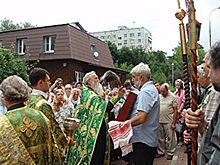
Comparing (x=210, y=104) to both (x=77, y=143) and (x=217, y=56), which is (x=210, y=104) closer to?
(x=217, y=56)

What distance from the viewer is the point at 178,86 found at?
8.27 metres

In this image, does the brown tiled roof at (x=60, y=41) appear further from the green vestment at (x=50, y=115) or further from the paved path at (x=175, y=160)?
the green vestment at (x=50, y=115)

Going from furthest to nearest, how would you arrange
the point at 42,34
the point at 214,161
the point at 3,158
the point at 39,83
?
the point at 42,34
the point at 39,83
the point at 3,158
the point at 214,161

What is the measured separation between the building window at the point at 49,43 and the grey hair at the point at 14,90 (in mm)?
15535

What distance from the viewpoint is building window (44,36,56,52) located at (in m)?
17.4

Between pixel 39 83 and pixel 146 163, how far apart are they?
6.71 ft

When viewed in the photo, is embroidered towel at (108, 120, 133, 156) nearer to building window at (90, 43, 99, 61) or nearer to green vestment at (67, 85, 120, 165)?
green vestment at (67, 85, 120, 165)

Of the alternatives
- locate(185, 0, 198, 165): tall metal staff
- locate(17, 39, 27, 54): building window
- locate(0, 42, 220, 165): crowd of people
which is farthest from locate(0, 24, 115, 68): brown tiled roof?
locate(185, 0, 198, 165): tall metal staff

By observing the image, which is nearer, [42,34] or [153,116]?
[153,116]

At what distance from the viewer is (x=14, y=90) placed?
2.36 metres

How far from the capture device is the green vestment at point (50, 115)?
2.83 meters

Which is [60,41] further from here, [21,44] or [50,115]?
[50,115]

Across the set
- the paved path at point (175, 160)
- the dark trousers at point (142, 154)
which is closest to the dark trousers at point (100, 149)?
the dark trousers at point (142, 154)

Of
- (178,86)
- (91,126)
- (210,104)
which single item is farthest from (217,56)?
(178,86)
